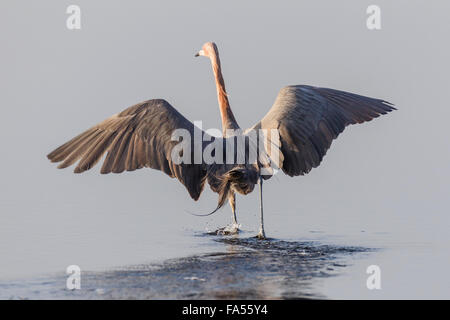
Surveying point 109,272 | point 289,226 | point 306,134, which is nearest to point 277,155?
point 306,134

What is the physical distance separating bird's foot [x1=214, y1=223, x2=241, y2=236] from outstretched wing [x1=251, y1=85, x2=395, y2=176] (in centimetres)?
150

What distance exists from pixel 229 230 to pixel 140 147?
2335 mm

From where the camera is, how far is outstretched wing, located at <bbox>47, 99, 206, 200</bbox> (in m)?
13.8

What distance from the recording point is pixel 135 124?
13938mm

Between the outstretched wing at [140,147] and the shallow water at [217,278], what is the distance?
1.69 m

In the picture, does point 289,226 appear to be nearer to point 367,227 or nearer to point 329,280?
point 367,227

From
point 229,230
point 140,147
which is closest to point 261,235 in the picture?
point 229,230

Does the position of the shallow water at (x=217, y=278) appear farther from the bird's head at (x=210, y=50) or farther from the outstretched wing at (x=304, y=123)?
the bird's head at (x=210, y=50)

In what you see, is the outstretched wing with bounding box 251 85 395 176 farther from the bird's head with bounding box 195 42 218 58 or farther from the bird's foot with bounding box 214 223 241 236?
the bird's head with bounding box 195 42 218 58

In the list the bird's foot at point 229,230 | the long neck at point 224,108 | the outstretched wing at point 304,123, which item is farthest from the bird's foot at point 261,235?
the long neck at point 224,108

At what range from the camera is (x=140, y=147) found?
13.9 metres

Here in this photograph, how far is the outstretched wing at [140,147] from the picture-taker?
13758 millimetres

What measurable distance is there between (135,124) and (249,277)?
4222 mm

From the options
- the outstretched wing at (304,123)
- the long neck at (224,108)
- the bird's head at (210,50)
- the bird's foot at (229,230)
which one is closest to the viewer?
the outstretched wing at (304,123)
